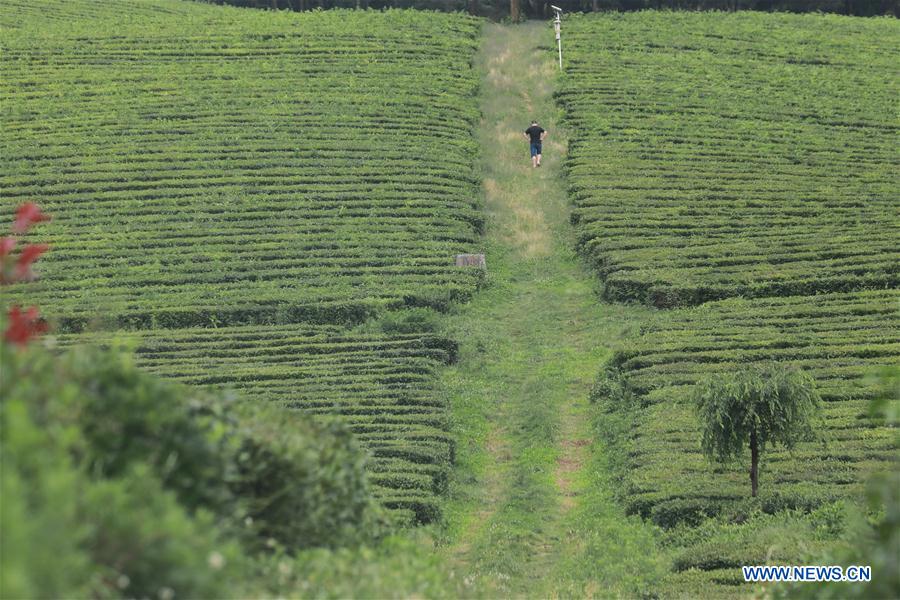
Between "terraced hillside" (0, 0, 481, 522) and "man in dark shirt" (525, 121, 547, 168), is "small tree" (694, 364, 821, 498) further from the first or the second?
"man in dark shirt" (525, 121, 547, 168)

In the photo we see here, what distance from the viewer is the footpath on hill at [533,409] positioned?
53.3ft

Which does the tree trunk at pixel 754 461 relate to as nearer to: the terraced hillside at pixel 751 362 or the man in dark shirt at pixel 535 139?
the terraced hillside at pixel 751 362

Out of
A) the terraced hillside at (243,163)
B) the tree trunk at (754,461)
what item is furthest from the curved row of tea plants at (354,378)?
the tree trunk at (754,461)

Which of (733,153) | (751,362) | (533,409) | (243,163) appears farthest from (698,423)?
(243,163)

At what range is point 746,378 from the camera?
56.0 feet

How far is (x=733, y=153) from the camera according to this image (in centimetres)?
3641

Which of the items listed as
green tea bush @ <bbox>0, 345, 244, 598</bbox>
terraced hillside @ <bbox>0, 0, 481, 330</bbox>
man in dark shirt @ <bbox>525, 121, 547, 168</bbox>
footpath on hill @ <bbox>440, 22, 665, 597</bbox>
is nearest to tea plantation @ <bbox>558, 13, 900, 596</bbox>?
footpath on hill @ <bbox>440, 22, 665, 597</bbox>

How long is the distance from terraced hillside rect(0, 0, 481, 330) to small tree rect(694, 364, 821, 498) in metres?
10.6

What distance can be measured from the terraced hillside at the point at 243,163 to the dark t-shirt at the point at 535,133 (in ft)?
6.79

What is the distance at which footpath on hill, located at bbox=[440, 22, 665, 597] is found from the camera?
16250 mm

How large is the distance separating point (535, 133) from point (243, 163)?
8295mm

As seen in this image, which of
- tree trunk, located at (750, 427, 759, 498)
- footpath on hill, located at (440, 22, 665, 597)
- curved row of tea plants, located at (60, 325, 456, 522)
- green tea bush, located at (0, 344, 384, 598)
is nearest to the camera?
green tea bush, located at (0, 344, 384, 598)

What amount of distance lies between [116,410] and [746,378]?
1192 centimetres

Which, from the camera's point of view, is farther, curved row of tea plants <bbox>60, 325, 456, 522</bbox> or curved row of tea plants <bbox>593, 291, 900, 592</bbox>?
curved row of tea plants <bbox>60, 325, 456, 522</bbox>
